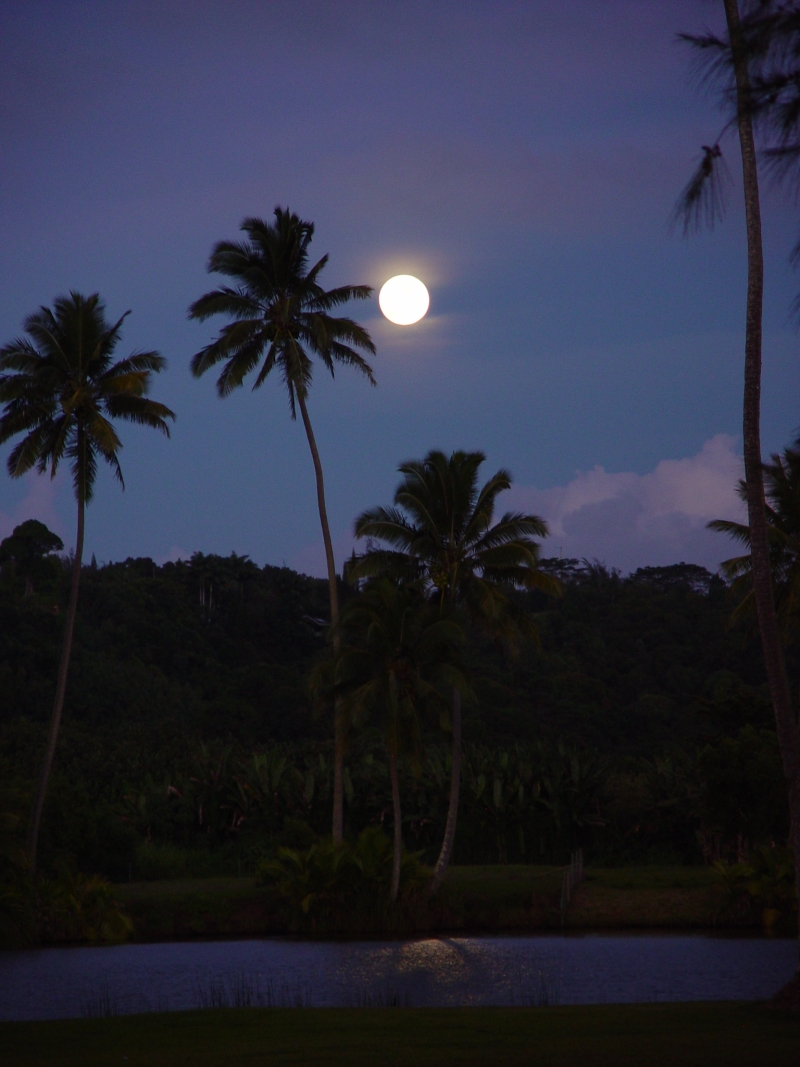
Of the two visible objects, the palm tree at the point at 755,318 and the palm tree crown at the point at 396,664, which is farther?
the palm tree crown at the point at 396,664

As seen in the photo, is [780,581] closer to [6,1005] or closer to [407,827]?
[407,827]

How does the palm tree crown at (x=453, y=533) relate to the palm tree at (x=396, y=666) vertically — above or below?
above

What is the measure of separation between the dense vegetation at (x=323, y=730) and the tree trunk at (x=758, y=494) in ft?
67.4

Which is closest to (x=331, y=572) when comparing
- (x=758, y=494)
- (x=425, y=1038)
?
(x=758, y=494)

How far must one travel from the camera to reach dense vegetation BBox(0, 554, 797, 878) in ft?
138

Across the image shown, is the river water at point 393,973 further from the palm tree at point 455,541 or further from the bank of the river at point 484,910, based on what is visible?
the palm tree at point 455,541

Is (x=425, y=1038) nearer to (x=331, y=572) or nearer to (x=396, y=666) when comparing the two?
(x=396, y=666)

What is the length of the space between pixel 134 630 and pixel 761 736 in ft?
166

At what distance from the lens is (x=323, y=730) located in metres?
67.8

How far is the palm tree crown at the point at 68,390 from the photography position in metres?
34.6

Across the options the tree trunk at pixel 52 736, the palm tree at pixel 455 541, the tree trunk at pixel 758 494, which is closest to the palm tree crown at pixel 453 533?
the palm tree at pixel 455 541

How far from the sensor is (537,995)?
2030cm

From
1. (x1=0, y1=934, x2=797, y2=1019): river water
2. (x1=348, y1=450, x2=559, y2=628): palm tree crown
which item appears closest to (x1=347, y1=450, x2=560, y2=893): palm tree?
(x1=348, y1=450, x2=559, y2=628): palm tree crown

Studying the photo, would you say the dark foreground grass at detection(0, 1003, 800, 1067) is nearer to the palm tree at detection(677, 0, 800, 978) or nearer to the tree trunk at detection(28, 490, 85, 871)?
the palm tree at detection(677, 0, 800, 978)
